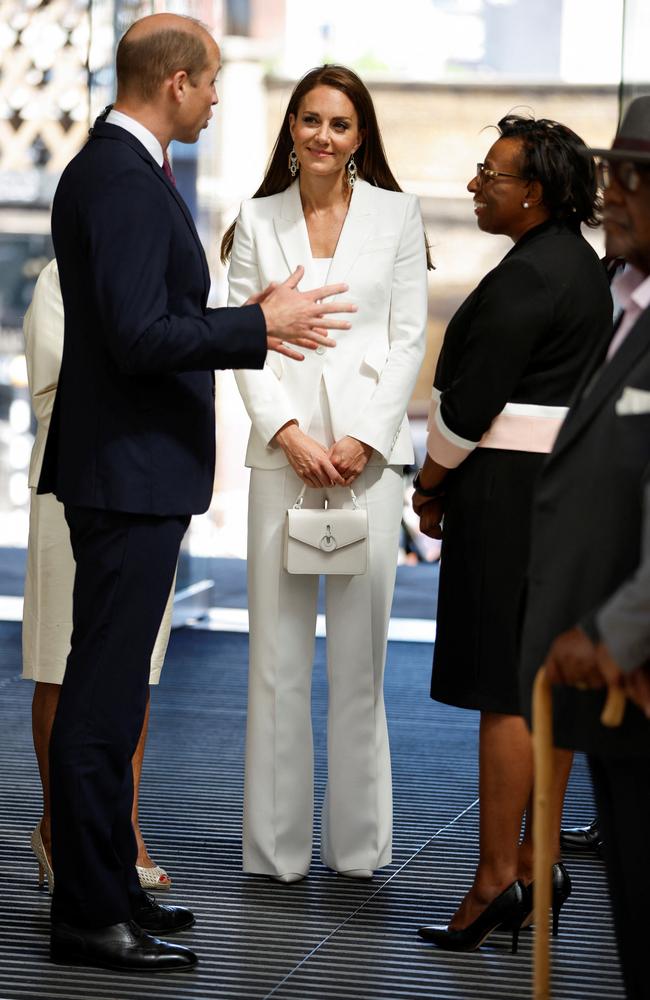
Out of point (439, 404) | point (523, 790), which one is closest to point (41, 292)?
point (439, 404)

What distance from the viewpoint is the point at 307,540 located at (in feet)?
11.8

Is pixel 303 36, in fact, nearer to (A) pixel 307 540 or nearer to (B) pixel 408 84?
(B) pixel 408 84

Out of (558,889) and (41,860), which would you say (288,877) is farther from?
(558,889)

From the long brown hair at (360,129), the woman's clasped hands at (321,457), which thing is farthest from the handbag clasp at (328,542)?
the long brown hair at (360,129)

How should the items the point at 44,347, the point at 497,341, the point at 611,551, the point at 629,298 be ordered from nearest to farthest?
the point at 611,551, the point at 629,298, the point at 497,341, the point at 44,347

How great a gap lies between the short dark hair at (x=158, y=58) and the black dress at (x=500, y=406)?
745 millimetres

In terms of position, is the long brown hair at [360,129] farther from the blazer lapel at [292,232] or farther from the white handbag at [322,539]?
the white handbag at [322,539]

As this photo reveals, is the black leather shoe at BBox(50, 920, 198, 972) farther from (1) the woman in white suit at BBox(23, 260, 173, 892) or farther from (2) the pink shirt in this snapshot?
(2) the pink shirt

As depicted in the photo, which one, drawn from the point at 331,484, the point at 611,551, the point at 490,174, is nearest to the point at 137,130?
the point at 490,174

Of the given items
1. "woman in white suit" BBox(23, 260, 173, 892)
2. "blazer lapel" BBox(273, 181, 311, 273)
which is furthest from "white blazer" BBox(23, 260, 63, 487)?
"blazer lapel" BBox(273, 181, 311, 273)

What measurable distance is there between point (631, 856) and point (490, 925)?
45.4 inches

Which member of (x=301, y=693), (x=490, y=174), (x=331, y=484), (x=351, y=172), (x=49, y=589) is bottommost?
(x=301, y=693)

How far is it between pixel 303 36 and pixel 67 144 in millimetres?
1337

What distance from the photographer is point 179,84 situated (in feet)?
9.78
